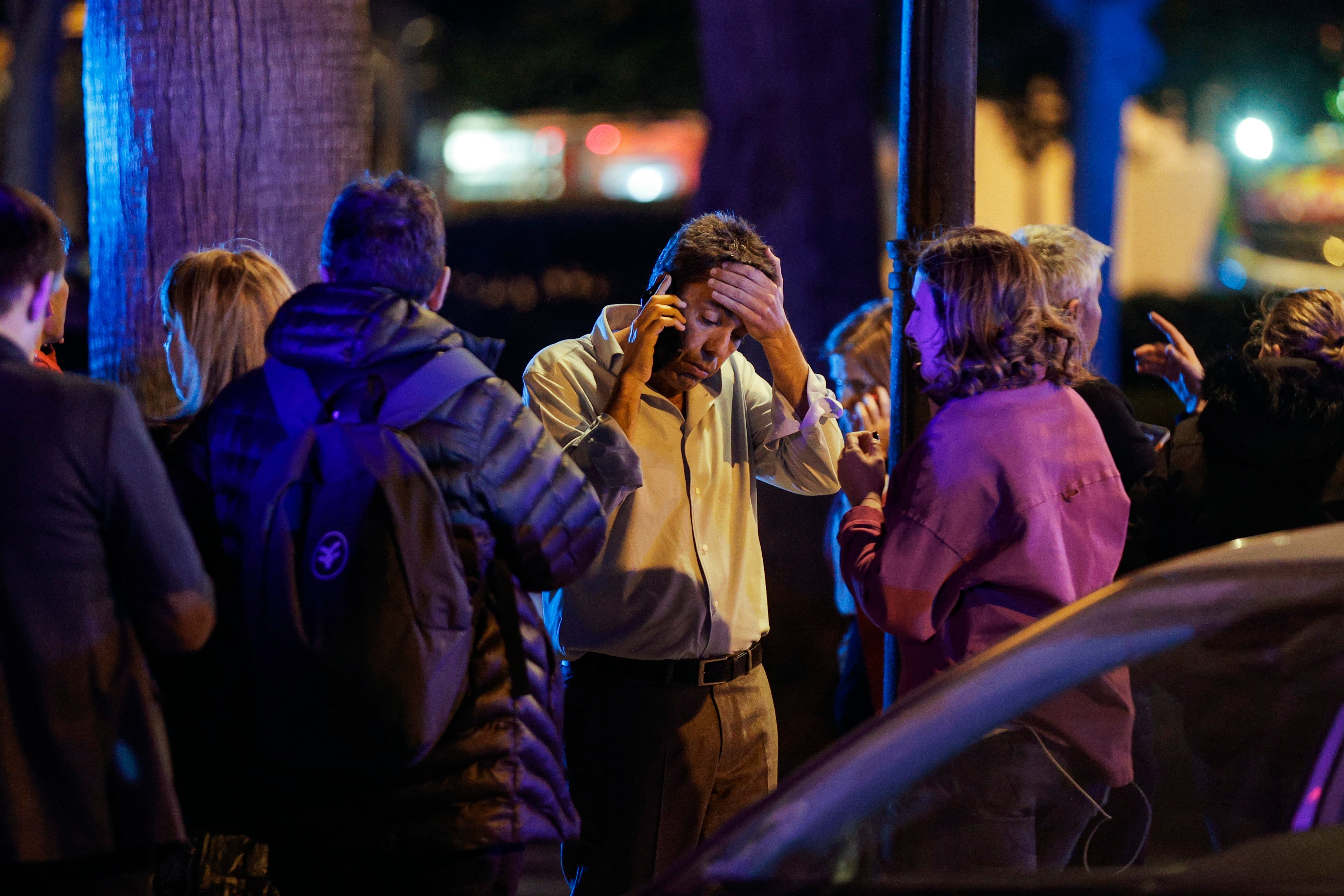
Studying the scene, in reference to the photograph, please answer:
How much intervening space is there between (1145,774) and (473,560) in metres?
1.48

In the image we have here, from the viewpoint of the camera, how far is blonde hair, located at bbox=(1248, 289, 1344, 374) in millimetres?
3898

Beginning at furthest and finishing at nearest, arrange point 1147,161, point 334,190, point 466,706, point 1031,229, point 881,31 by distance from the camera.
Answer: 1. point 1147,161
2. point 881,31
3. point 334,190
4. point 1031,229
5. point 466,706

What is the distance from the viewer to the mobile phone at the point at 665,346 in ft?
11.1

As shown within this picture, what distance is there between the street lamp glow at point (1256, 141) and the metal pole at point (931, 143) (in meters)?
6.95

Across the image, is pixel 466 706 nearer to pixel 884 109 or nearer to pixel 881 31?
pixel 881 31

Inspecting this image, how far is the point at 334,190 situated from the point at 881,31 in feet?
40.7

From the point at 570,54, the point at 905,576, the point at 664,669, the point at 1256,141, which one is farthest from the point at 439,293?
the point at 570,54

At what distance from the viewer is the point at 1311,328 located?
12.9ft

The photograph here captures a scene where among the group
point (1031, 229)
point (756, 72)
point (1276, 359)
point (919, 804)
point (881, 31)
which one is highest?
point (881, 31)

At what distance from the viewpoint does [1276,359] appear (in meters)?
3.89

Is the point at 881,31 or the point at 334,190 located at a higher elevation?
the point at 881,31

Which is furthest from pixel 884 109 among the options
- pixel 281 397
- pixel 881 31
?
pixel 281 397

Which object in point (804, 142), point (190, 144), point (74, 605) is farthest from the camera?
point (804, 142)

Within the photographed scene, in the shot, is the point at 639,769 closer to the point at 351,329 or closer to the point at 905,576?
the point at 905,576
